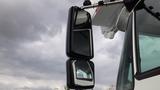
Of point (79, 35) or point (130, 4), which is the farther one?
point (130, 4)

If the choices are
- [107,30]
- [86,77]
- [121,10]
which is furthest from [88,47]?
[107,30]

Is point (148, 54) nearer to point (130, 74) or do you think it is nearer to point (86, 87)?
point (130, 74)

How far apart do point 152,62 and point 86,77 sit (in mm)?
617

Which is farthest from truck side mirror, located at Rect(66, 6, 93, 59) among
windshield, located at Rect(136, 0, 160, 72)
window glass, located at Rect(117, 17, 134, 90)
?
windshield, located at Rect(136, 0, 160, 72)

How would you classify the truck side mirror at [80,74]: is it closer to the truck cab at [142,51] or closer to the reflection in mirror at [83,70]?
the reflection in mirror at [83,70]

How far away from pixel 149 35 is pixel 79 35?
628mm

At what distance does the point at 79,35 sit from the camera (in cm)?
399

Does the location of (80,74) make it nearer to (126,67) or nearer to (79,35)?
(79,35)

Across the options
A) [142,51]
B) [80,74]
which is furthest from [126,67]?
[80,74]

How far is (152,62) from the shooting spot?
3656 millimetres

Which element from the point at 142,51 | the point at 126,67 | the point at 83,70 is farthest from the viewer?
the point at 126,67

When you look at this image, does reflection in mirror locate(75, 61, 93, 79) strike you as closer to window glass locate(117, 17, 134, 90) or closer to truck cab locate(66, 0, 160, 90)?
truck cab locate(66, 0, 160, 90)

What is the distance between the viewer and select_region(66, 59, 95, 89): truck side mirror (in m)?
3.81

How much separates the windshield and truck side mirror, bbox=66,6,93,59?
0.46 meters
